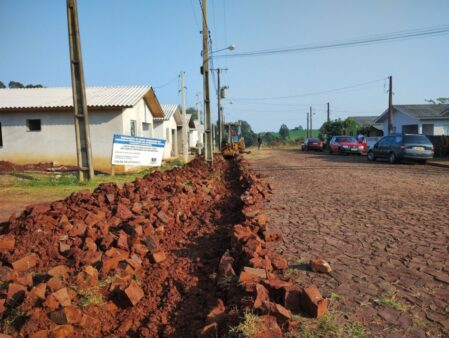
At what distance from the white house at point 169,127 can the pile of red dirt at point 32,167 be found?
10.4m

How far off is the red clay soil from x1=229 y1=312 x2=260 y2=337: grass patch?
0.06m

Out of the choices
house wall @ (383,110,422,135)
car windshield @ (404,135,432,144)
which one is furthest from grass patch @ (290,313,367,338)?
house wall @ (383,110,422,135)

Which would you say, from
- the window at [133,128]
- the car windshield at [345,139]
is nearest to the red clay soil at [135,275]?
the window at [133,128]

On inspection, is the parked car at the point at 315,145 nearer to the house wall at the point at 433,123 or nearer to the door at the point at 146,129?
the house wall at the point at 433,123

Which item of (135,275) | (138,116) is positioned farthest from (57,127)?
(135,275)

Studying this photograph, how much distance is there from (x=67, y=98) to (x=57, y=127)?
253 centimetres

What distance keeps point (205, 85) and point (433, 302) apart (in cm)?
1514

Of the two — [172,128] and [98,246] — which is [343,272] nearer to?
[98,246]

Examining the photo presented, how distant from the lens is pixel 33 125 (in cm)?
1895

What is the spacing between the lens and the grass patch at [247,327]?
2.55 meters

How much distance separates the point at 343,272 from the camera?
3992 mm

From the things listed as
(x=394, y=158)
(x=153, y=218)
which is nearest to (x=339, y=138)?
(x=394, y=158)

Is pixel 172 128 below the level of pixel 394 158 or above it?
above

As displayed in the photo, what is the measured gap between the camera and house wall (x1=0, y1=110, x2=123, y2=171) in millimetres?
17953
